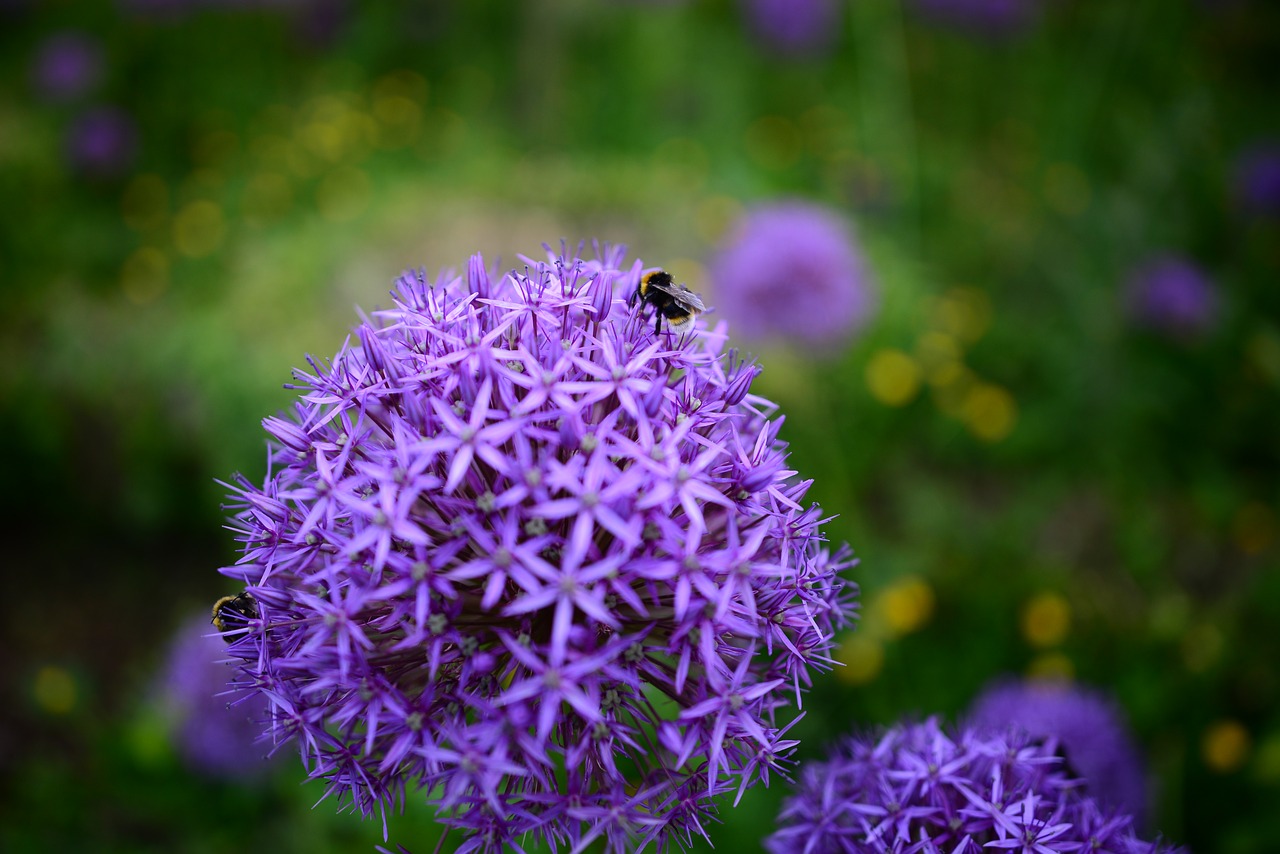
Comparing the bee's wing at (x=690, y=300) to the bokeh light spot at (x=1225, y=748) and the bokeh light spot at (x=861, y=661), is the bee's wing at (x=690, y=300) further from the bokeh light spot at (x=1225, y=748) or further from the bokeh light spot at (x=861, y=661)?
the bokeh light spot at (x=1225, y=748)

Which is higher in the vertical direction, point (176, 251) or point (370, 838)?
point (176, 251)

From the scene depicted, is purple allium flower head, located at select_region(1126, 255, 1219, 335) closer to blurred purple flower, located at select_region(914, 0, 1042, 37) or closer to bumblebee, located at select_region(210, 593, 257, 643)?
blurred purple flower, located at select_region(914, 0, 1042, 37)

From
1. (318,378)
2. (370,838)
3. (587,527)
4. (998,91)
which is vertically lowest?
(370,838)

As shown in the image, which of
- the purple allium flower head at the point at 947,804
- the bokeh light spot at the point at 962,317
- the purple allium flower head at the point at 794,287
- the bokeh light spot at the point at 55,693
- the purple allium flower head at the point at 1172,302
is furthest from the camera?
the bokeh light spot at the point at 962,317

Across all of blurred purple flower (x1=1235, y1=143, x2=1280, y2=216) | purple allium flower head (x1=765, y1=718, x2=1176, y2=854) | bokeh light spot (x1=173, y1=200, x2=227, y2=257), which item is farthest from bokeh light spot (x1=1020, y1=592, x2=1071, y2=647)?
bokeh light spot (x1=173, y1=200, x2=227, y2=257)

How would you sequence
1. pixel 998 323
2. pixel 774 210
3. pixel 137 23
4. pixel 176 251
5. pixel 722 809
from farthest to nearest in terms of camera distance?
pixel 137 23
pixel 176 251
pixel 998 323
pixel 774 210
pixel 722 809

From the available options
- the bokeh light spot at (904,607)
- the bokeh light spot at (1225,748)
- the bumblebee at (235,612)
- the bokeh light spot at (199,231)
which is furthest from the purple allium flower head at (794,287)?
the bokeh light spot at (199,231)

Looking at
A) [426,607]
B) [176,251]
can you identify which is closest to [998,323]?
[426,607]

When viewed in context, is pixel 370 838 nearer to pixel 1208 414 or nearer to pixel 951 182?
pixel 1208 414
